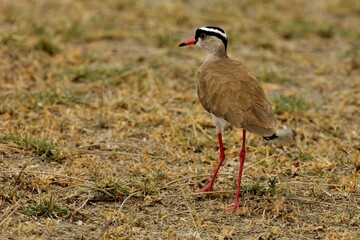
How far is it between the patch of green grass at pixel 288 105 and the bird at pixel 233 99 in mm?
1351

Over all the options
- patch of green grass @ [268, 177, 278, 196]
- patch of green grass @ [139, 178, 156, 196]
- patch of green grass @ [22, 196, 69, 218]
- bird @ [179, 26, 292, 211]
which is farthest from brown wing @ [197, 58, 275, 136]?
patch of green grass @ [22, 196, 69, 218]

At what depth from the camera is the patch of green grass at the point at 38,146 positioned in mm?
6156

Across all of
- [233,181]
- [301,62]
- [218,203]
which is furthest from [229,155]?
[301,62]

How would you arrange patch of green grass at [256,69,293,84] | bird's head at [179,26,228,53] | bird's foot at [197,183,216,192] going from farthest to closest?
1. patch of green grass at [256,69,293,84]
2. bird's head at [179,26,228,53]
3. bird's foot at [197,183,216,192]

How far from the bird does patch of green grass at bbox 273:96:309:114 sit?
1.35 meters

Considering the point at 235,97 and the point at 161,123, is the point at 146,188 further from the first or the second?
the point at 161,123

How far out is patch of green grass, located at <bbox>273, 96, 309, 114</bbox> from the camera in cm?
746

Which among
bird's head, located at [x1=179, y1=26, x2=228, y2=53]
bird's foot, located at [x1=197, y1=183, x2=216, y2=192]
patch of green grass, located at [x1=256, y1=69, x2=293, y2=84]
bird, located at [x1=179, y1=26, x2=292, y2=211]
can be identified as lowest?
patch of green grass, located at [x1=256, y1=69, x2=293, y2=84]

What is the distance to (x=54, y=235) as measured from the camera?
195 inches

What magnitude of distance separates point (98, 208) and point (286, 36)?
5.12 m

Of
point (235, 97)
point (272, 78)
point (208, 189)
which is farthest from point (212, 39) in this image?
point (272, 78)

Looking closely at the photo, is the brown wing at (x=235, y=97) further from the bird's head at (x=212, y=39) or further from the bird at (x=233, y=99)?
the bird's head at (x=212, y=39)

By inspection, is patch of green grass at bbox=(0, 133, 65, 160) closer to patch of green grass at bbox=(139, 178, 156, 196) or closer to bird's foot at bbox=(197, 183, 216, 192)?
patch of green grass at bbox=(139, 178, 156, 196)

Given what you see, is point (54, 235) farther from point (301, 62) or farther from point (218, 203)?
point (301, 62)
